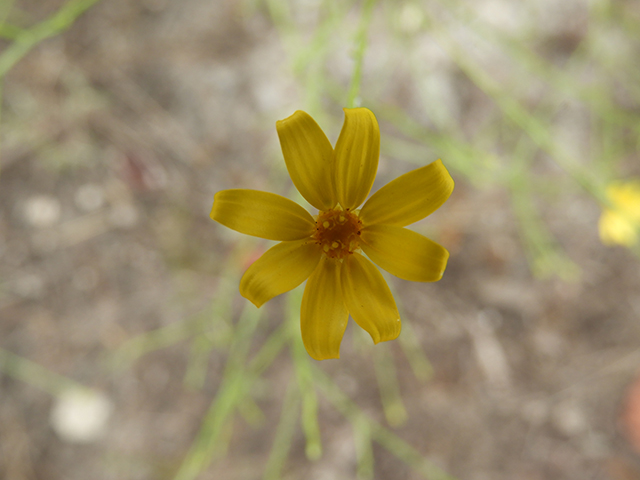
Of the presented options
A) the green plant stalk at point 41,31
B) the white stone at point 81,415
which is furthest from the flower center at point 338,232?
the white stone at point 81,415

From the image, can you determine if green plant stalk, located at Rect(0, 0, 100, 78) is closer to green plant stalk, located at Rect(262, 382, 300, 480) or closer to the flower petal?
the flower petal

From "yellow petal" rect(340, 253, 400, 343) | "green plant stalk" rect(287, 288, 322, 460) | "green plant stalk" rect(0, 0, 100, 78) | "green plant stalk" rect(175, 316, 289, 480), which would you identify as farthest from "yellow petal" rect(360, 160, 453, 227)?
"green plant stalk" rect(0, 0, 100, 78)

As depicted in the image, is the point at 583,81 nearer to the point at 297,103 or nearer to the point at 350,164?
the point at 297,103

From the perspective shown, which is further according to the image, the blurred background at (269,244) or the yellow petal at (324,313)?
the blurred background at (269,244)

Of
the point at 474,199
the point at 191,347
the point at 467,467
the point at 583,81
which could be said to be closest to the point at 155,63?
the point at 191,347

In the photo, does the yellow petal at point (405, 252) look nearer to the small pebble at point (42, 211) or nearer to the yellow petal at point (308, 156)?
the yellow petal at point (308, 156)

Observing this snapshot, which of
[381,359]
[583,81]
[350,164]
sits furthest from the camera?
[381,359]
